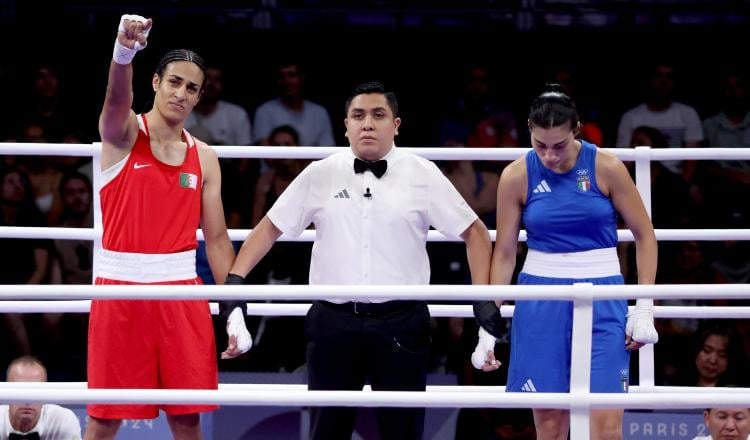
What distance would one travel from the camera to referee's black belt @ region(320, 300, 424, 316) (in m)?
3.73

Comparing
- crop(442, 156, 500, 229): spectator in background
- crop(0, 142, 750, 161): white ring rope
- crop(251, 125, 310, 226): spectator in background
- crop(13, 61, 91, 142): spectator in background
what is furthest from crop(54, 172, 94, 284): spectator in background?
crop(0, 142, 750, 161): white ring rope

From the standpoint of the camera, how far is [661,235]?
4.34 meters

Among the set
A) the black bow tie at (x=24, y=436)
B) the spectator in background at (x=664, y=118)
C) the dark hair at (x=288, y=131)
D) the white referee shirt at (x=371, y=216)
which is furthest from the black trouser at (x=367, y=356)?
the spectator in background at (x=664, y=118)

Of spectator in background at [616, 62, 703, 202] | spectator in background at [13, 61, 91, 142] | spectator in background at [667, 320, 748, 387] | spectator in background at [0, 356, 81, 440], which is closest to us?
spectator in background at [0, 356, 81, 440]

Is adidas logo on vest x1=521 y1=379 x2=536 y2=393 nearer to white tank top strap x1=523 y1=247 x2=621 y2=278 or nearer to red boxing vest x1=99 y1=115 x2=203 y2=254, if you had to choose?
white tank top strap x1=523 y1=247 x2=621 y2=278

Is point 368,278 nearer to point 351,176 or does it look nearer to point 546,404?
point 351,176

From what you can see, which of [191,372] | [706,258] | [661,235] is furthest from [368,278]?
[706,258]

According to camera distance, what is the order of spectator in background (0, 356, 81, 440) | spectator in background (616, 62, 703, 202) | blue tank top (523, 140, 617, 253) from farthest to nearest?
1. spectator in background (616, 62, 703, 202)
2. spectator in background (0, 356, 81, 440)
3. blue tank top (523, 140, 617, 253)

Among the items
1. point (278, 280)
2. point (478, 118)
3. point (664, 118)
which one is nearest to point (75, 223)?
point (278, 280)

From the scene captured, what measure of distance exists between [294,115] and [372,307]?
3534mm

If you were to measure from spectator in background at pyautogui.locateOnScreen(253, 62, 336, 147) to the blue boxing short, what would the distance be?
11.2 ft

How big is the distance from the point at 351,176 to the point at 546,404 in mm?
1016

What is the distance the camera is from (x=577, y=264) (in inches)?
150

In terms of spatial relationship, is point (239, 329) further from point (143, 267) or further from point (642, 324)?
point (642, 324)
